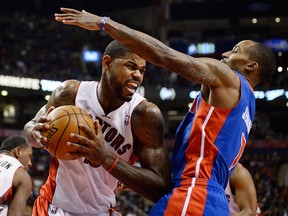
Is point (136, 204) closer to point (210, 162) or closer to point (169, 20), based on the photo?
point (210, 162)

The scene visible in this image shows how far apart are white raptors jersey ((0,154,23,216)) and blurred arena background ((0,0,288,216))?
12883 mm

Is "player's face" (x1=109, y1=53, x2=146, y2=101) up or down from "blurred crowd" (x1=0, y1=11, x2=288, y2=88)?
up

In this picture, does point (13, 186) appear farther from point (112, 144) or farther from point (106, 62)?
point (106, 62)

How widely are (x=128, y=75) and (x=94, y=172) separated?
0.76m

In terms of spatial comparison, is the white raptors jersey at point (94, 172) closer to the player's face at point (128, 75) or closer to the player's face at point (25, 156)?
the player's face at point (128, 75)

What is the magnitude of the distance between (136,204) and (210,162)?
14.3 m

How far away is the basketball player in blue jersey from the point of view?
334cm

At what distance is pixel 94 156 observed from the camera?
11.1ft

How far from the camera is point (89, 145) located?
334 cm

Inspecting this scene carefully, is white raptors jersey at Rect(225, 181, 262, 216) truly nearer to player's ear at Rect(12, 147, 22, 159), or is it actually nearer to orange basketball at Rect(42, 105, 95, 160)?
orange basketball at Rect(42, 105, 95, 160)

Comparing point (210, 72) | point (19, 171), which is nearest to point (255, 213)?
point (210, 72)

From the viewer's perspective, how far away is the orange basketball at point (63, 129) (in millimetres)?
3383

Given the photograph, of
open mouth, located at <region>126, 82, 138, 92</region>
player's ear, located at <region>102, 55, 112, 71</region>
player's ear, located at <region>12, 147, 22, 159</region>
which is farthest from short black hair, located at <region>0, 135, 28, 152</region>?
open mouth, located at <region>126, 82, 138, 92</region>

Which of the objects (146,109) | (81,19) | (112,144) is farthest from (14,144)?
(81,19)
